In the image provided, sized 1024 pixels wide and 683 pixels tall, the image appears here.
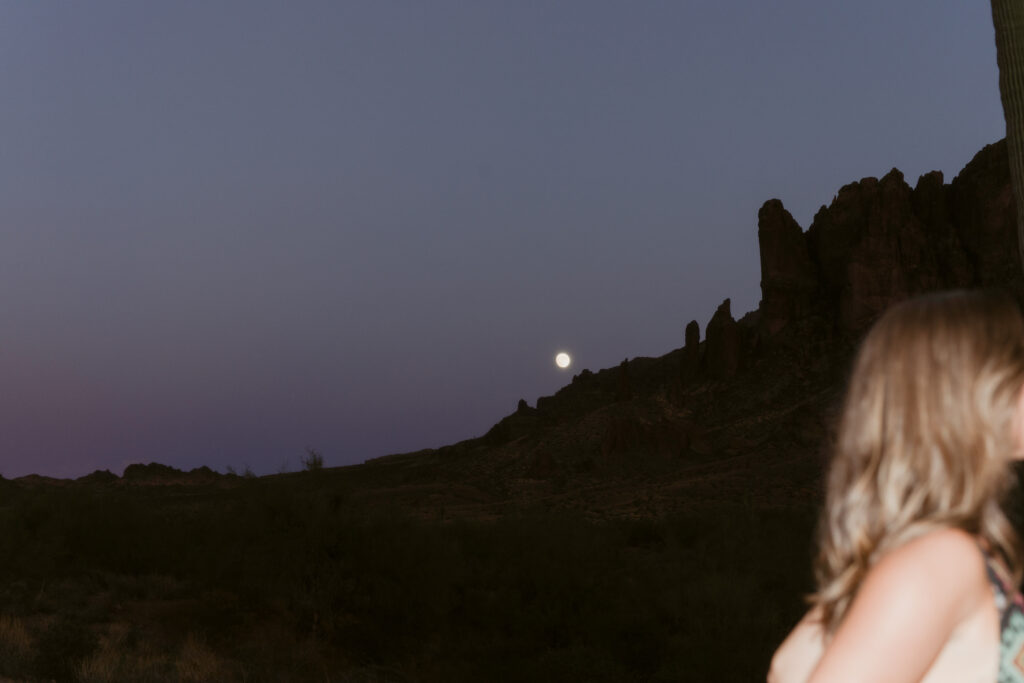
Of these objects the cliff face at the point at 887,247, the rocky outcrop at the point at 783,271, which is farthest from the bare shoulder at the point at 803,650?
the rocky outcrop at the point at 783,271

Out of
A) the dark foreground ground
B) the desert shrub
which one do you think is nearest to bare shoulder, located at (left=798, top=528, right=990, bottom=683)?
the dark foreground ground

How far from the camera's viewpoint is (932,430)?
53.2 inches

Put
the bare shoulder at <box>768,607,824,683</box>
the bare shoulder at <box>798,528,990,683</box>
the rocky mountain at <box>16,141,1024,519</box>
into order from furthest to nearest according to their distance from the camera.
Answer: the rocky mountain at <box>16,141,1024,519</box>, the bare shoulder at <box>768,607,824,683</box>, the bare shoulder at <box>798,528,990,683</box>

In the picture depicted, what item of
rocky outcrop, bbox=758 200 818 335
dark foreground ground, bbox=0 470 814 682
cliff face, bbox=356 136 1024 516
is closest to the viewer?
dark foreground ground, bbox=0 470 814 682

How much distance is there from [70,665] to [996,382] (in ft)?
34.5

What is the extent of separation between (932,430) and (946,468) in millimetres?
64

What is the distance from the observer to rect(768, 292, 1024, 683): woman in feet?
4.29

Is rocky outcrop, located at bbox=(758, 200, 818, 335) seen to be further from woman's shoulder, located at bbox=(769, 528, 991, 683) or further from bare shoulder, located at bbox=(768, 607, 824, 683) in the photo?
woman's shoulder, located at bbox=(769, 528, 991, 683)

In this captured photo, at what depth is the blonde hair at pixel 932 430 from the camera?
1.35m

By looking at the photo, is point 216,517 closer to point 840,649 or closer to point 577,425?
point 840,649

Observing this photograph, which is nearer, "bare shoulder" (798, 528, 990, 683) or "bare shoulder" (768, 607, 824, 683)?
"bare shoulder" (798, 528, 990, 683)

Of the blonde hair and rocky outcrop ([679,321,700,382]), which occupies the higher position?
rocky outcrop ([679,321,700,382])

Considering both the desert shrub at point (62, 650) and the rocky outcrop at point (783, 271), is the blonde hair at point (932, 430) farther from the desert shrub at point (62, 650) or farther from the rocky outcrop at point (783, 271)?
the rocky outcrop at point (783, 271)

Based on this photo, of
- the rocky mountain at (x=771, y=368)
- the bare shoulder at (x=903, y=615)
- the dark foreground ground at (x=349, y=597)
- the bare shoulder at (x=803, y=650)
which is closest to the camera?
the bare shoulder at (x=903, y=615)
